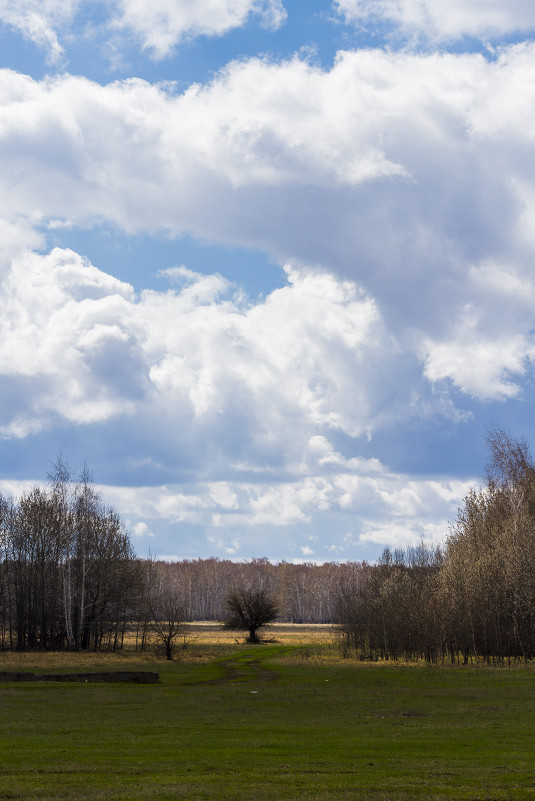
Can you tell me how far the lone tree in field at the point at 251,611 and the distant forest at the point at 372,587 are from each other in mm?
10807

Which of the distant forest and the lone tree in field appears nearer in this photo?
the distant forest

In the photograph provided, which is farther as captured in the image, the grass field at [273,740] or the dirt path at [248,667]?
the dirt path at [248,667]

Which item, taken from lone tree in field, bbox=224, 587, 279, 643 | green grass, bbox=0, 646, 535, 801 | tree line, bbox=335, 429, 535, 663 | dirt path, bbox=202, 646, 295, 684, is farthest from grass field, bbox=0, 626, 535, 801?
lone tree in field, bbox=224, 587, 279, 643

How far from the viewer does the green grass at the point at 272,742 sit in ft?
55.5

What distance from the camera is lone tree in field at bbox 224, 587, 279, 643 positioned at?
102 meters

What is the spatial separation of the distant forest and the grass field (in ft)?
62.3

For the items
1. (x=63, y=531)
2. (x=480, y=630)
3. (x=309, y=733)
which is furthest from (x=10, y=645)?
A: (x=309, y=733)

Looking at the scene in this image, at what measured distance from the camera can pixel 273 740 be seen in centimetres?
2352

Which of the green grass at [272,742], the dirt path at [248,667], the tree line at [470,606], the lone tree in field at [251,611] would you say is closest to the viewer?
the green grass at [272,742]

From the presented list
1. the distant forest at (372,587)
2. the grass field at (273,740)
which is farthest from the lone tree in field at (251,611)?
the grass field at (273,740)

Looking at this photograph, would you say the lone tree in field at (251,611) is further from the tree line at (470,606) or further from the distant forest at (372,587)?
the tree line at (470,606)

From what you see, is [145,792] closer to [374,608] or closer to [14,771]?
[14,771]

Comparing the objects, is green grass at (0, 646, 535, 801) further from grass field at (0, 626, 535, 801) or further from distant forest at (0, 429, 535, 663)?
distant forest at (0, 429, 535, 663)

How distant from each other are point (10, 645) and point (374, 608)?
45.7 m
